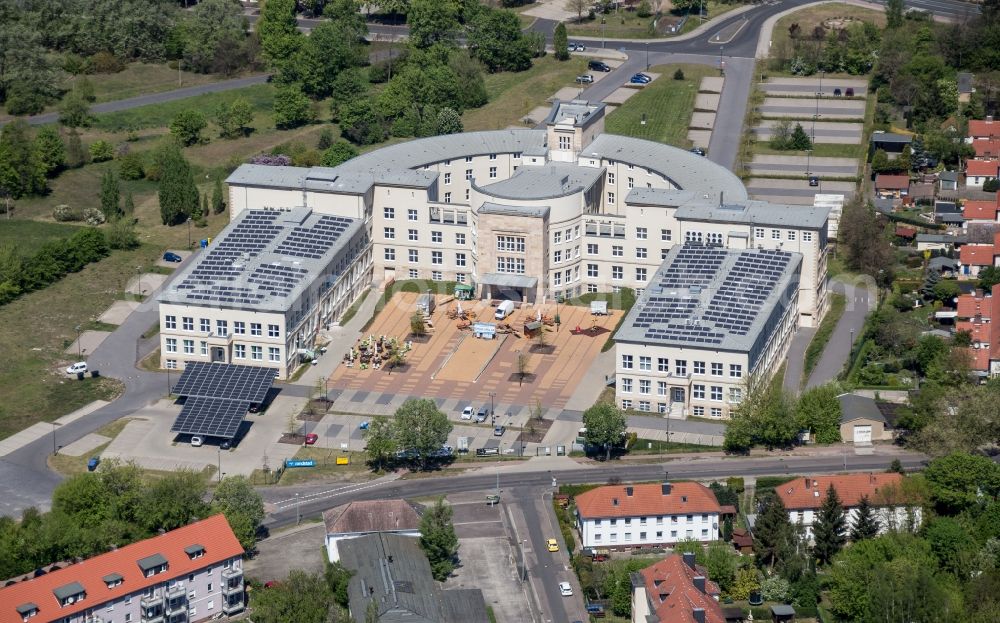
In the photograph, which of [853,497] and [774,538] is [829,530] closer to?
[774,538]

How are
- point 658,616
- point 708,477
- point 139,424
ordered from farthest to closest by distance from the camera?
1. point 139,424
2. point 708,477
3. point 658,616

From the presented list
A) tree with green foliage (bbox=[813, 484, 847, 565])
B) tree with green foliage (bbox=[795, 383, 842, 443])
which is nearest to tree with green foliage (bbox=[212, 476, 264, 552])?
tree with green foliage (bbox=[813, 484, 847, 565])

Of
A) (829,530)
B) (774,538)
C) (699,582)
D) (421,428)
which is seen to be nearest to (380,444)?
(421,428)

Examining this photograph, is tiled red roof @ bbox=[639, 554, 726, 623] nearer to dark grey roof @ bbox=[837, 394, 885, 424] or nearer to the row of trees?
dark grey roof @ bbox=[837, 394, 885, 424]

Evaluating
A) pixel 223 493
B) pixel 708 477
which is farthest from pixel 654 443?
pixel 223 493

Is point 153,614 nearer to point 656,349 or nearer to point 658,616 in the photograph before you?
point 658,616
